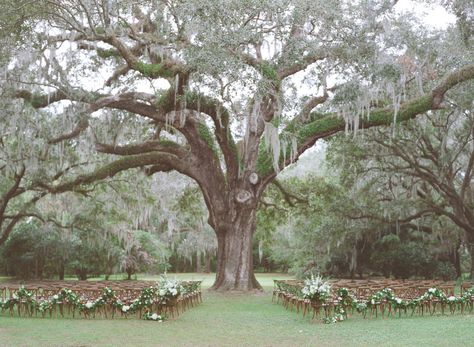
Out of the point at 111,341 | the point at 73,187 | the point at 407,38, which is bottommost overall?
the point at 111,341

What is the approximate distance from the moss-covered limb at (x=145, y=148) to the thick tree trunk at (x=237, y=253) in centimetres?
274

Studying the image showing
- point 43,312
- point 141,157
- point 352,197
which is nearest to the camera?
point 43,312

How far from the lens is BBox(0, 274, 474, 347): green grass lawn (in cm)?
832

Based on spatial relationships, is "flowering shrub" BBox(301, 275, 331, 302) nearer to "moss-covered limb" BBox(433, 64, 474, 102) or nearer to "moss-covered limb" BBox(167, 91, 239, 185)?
"moss-covered limb" BBox(167, 91, 239, 185)

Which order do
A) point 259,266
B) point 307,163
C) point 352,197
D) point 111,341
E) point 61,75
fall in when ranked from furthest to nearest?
1. point 307,163
2. point 259,266
3. point 352,197
4. point 61,75
5. point 111,341

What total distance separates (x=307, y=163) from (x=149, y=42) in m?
47.0

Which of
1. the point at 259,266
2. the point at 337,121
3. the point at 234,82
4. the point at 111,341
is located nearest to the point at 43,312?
the point at 111,341

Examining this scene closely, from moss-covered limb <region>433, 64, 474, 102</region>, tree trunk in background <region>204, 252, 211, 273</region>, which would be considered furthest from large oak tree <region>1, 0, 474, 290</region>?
tree trunk in background <region>204, 252, 211, 273</region>

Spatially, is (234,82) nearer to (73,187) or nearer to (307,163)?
(73,187)

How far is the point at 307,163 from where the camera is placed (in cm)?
6172

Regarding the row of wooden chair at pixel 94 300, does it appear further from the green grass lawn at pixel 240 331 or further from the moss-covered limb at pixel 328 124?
the moss-covered limb at pixel 328 124

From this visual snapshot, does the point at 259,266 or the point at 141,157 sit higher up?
the point at 141,157

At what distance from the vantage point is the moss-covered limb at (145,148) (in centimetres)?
1702

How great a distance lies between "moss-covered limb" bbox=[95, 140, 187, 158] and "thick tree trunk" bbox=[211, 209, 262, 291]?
2.74 m
